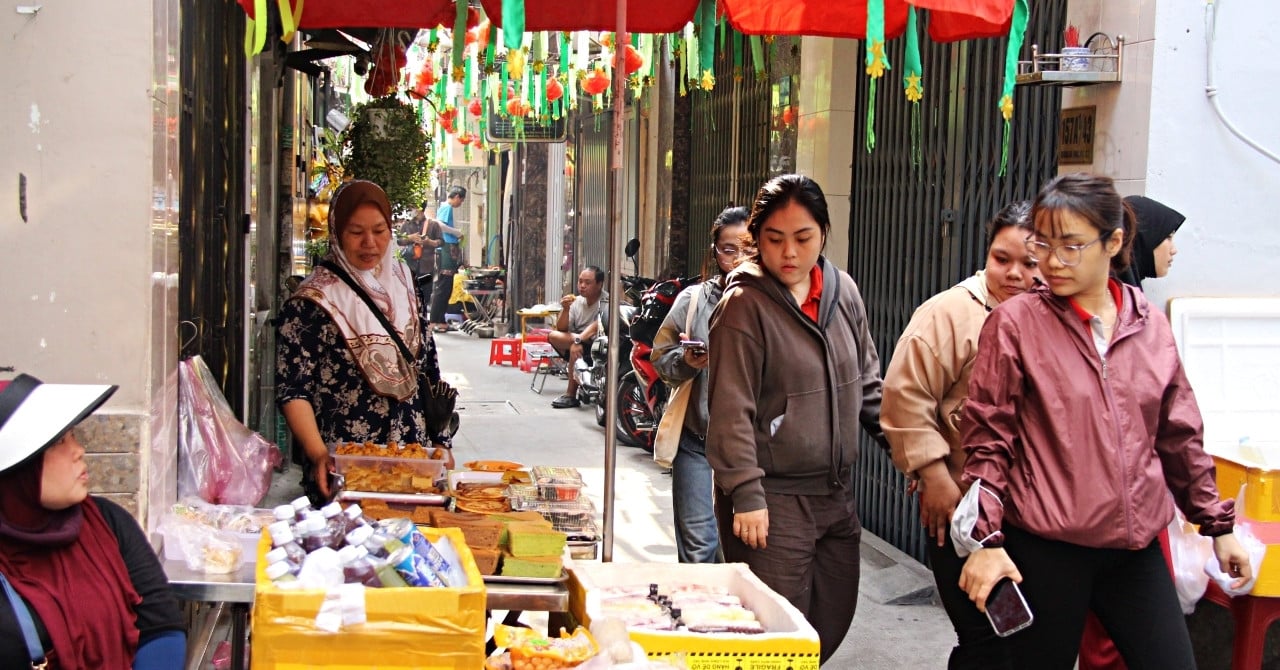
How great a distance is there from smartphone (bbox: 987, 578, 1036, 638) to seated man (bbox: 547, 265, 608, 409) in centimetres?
992

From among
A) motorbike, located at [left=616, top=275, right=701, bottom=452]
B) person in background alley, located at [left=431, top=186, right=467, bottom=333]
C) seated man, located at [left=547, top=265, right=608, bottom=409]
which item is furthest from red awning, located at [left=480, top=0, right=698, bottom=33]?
person in background alley, located at [left=431, top=186, right=467, bottom=333]

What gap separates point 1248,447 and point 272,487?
395 cm

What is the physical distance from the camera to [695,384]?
5.43 m

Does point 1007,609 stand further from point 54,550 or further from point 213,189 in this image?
point 213,189

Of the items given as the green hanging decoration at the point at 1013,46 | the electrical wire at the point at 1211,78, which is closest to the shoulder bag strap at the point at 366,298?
the green hanging decoration at the point at 1013,46

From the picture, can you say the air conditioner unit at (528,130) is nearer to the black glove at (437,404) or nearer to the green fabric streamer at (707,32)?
the black glove at (437,404)

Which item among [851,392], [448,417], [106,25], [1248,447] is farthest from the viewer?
[448,417]

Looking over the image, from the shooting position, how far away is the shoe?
45.4 ft

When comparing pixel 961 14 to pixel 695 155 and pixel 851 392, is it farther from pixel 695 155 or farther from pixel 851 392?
pixel 695 155

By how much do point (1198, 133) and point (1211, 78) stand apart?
0.76 feet

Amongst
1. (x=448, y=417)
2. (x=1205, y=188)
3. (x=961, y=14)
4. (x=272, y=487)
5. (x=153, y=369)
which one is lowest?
(x=272, y=487)

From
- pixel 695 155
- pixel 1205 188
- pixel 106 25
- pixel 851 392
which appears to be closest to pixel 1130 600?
pixel 851 392

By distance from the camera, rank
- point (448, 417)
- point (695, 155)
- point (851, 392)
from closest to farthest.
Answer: point (851, 392) < point (448, 417) < point (695, 155)

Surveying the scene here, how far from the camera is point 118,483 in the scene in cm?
370
